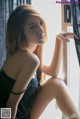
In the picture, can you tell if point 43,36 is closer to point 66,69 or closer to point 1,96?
point 1,96

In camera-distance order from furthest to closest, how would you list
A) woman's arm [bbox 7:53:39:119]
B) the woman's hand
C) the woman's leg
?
the woman's hand → the woman's leg → woman's arm [bbox 7:53:39:119]

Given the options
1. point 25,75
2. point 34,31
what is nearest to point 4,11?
point 34,31

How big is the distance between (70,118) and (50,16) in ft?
2.78

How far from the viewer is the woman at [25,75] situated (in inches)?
46.4

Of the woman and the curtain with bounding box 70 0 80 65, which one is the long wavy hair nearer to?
the woman

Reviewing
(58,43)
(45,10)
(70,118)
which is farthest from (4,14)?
(70,118)

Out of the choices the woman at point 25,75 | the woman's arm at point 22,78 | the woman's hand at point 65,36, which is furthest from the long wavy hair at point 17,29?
the woman's hand at point 65,36

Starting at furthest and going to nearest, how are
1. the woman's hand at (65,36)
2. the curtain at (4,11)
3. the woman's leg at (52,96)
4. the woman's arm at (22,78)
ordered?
1. the curtain at (4,11)
2. the woman's hand at (65,36)
3. the woman's leg at (52,96)
4. the woman's arm at (22,78)

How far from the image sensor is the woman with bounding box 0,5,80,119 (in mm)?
1178

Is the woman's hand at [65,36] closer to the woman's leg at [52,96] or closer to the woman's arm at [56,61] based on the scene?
the woman's arm at [56,61]

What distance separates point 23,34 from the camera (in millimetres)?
1253

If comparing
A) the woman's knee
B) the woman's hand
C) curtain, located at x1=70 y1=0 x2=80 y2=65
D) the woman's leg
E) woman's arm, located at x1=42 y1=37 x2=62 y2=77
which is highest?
curtain, located at x1=70 y1=0 x2=80 y2=65

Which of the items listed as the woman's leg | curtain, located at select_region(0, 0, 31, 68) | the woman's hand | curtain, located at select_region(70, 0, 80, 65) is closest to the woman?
the woman's leg

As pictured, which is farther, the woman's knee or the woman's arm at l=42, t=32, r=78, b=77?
the woman's arm at l=42, t=32, r=78, b=77
